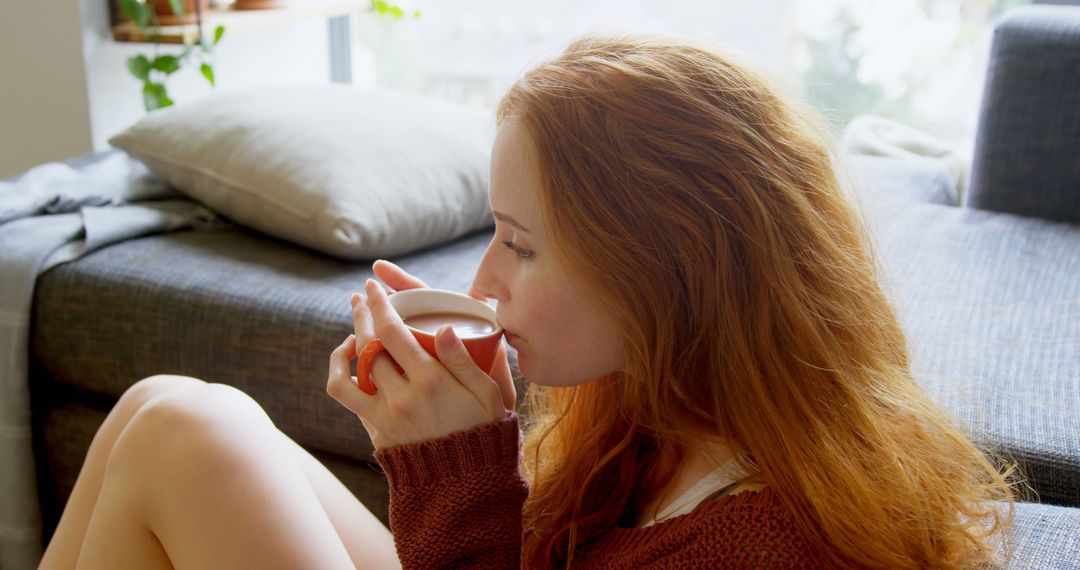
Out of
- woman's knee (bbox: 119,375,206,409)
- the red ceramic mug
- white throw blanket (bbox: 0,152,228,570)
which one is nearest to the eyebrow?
the red ceramic mug

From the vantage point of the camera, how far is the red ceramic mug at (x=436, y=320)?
3.15 ft

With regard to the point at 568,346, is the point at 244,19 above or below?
above

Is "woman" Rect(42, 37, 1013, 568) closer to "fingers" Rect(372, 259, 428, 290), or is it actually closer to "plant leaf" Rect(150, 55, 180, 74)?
"fingers" Rect(372, 259, 428, 290)

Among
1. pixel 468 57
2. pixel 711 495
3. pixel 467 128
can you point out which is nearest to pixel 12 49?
pixel 467 128

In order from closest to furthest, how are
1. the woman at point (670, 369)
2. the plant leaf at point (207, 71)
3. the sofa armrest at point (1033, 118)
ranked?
the woman at point (670, 369)
the sofa armrest at point (1033, 118)
the plant leaf at point (207, 71)

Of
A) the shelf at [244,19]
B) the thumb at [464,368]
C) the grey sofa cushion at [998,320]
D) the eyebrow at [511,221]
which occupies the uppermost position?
the shelf at [244,19]

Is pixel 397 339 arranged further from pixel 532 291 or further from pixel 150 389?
pixel 150 389

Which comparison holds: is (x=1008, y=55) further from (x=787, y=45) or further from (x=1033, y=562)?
(x=1033, y=562)

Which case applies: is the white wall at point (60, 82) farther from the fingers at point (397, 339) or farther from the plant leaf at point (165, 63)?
the fingers at point (397, 339)

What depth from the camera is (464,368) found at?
931 mm

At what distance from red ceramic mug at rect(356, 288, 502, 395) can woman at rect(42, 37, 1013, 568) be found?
0.02 metres

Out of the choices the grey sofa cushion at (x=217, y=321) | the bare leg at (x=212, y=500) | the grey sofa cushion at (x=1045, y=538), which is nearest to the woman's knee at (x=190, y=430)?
the bare leg at (x=212, y=500)

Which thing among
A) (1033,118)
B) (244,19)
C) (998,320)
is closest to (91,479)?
Answer: (998,320)

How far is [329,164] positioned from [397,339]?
2.73 ft
